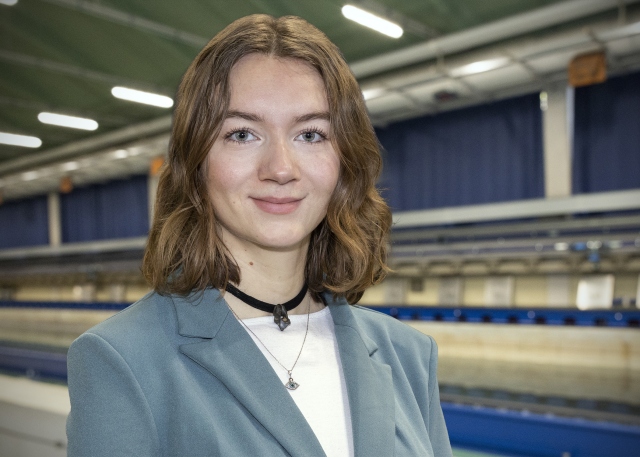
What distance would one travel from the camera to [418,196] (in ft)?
27.8

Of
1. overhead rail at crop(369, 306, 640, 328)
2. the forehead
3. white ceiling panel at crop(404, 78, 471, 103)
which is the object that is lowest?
overhead rail at crop(369, 306, 640, 328)

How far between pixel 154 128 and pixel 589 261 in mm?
6995

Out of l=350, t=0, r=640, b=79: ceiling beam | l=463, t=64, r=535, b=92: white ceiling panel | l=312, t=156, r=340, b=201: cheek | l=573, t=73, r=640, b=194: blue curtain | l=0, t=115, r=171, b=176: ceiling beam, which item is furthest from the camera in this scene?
l=0, t=115, r=171, b=176: ceiling beam

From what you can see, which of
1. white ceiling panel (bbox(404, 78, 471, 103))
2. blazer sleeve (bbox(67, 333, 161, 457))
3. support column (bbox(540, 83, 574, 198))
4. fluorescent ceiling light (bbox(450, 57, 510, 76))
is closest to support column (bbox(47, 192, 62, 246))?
white ceiling panel (bbox(404, 78, 471, 103))

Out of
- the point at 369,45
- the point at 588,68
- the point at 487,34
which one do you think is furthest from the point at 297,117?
the point at 369,45

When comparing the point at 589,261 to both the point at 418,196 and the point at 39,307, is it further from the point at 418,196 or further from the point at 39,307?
the point at 39,307

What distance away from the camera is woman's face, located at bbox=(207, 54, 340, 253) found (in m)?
0.86

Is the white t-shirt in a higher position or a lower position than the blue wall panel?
higher

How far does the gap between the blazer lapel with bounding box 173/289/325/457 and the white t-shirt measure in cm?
6

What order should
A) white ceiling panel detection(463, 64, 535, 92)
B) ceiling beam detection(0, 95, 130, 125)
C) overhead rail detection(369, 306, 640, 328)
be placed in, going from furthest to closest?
ceiling beam detection(0, 95, 130, 125) → white ceiling panel detection(463, 64, 535, 92) → overhead rail detection(369, 306, 640, 328)

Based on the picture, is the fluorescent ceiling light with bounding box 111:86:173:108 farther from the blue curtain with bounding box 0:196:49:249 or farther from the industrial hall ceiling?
the blue curtain with bounding box 0:196:49:249

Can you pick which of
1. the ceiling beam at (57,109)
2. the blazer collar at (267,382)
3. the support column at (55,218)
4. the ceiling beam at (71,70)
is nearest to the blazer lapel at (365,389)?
the blazer collar at (267,382)

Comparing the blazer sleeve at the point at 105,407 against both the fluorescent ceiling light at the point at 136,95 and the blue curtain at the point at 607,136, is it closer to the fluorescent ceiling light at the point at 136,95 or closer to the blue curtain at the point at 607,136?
the blue curtain at the point at 607,136

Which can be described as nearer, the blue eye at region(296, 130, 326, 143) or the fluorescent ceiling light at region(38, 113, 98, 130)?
the blue eye at region(296, 130, 326, 143)
